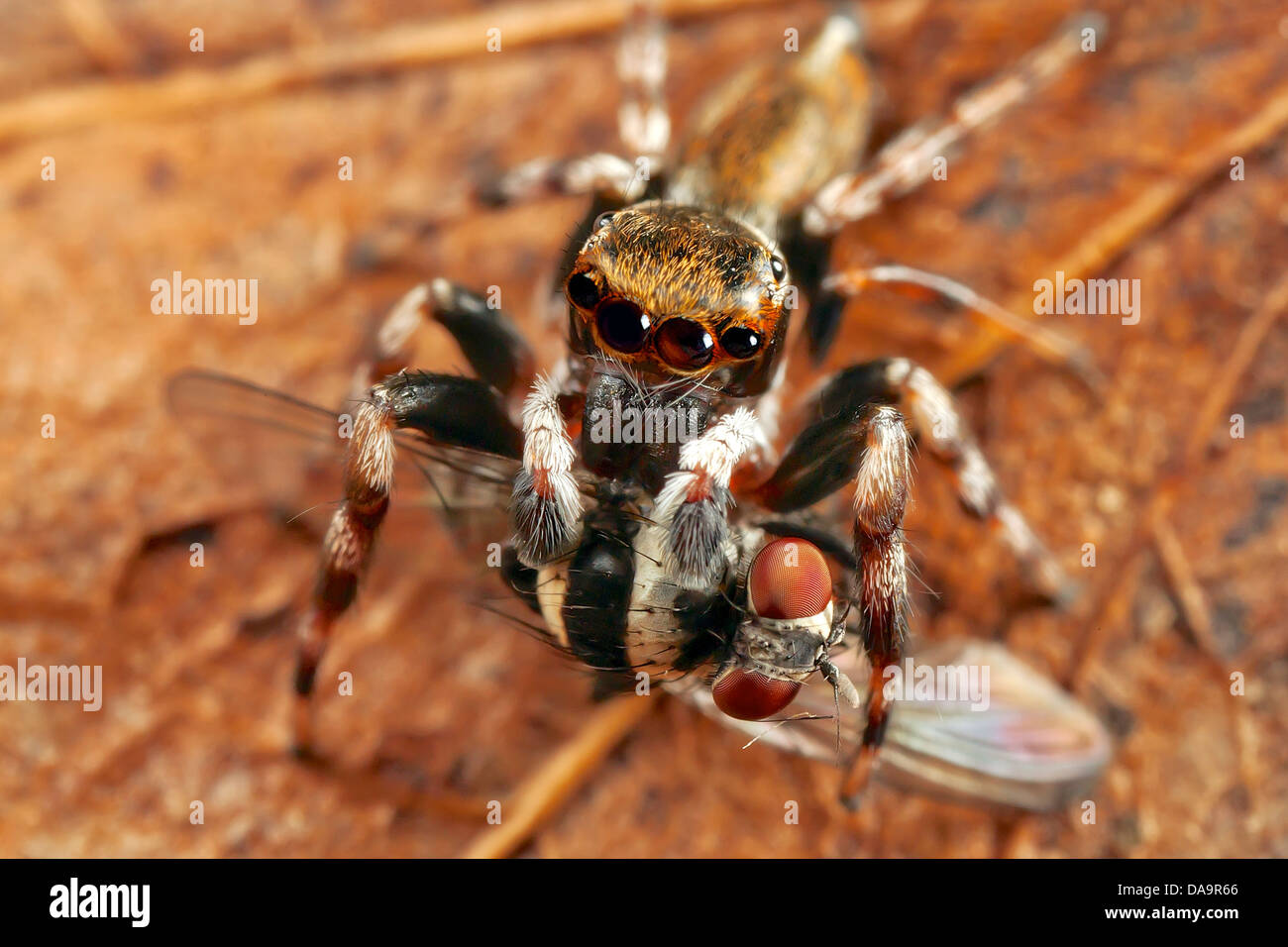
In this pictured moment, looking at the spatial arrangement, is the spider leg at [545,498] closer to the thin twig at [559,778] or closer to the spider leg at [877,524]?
the spider leg at [877,524]

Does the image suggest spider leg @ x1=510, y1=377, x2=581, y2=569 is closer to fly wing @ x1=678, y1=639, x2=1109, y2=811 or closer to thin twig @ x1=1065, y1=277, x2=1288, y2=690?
fly wing @ x1=678, y1=639, x2=1109, y2=811

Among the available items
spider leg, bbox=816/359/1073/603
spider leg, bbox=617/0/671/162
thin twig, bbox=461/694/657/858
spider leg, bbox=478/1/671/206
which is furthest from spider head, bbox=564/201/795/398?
spider leg, bbox=617/0/671/162

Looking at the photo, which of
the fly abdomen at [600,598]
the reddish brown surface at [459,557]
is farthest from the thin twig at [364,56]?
the fly abdomen at [600,598]

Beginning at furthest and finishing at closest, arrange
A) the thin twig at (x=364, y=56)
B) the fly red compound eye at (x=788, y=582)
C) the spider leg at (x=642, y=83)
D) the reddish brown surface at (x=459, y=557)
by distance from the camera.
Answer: the thin twig at (x=364, y=56)
the spider leg at (x=642, y=83)
the reddish brown surface at (x=459, y=557)
the fly red compound eye at (x=788, y=582)

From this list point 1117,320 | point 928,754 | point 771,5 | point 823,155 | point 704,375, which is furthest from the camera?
point 771,5

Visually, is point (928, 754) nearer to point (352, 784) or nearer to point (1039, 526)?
point (1039, 526)
